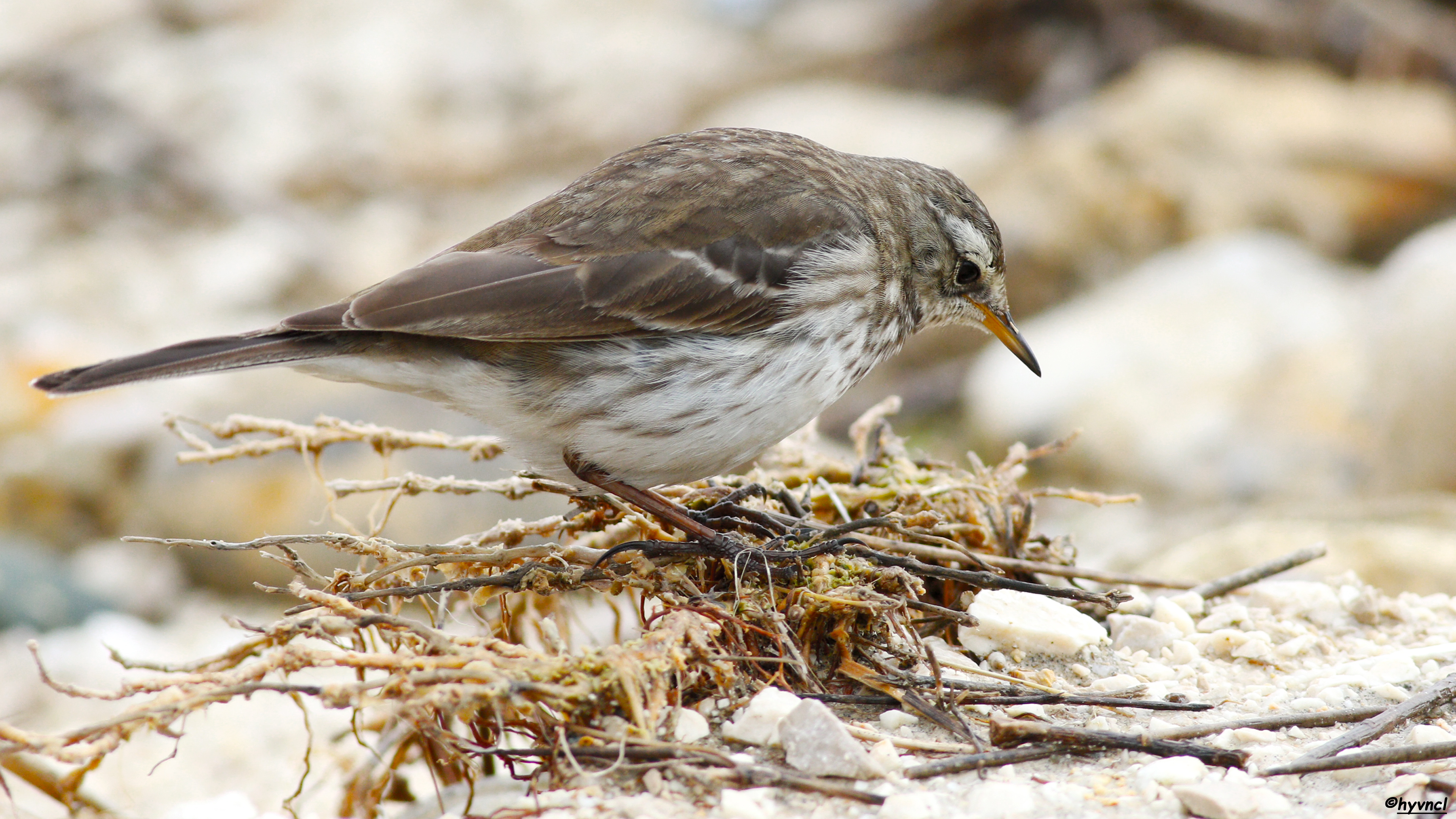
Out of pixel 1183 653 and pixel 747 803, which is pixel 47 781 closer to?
pixel 747 803

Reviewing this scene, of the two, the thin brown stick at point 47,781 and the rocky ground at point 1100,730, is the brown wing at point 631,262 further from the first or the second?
the thin brown stick at point 47,781

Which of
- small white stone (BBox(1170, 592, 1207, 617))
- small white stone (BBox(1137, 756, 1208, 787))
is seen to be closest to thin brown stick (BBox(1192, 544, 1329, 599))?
small white stone (BBox(1170, 592, 1207, 617))

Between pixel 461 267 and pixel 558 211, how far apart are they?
1.41 ft

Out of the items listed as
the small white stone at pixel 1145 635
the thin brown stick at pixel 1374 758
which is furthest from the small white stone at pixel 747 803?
the small white stone at pixel 1145 635

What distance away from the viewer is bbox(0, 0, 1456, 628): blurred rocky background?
23.7ft

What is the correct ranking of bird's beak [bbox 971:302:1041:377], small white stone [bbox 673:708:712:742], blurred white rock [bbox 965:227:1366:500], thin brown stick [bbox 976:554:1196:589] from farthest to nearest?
1. blurred white rock [bbox 965:227:1366:500]
2. bird's beak [bbox 971:302:1041:377]
3. thin brown stick [bbox 976:554:1196:589]
4. small white stone [bbox 673:708:712:742]

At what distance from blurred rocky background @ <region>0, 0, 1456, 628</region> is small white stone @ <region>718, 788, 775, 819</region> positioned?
2.70 meters

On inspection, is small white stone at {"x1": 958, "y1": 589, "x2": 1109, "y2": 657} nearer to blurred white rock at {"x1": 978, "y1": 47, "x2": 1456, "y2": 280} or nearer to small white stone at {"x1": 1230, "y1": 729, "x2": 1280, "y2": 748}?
small white stone at {"x1": 1230, "y1": 729, "x2": 1280, "y2": 748}

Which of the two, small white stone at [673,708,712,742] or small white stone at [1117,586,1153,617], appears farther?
small white stone at [1117,586,1153,617]

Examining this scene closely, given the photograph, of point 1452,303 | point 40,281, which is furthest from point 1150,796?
point 40,281

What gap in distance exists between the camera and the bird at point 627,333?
394 cm

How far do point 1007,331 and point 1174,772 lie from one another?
7.44 ft

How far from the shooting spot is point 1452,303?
21.3 feet

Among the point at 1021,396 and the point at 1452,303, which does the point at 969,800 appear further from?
the point at 1021,396
